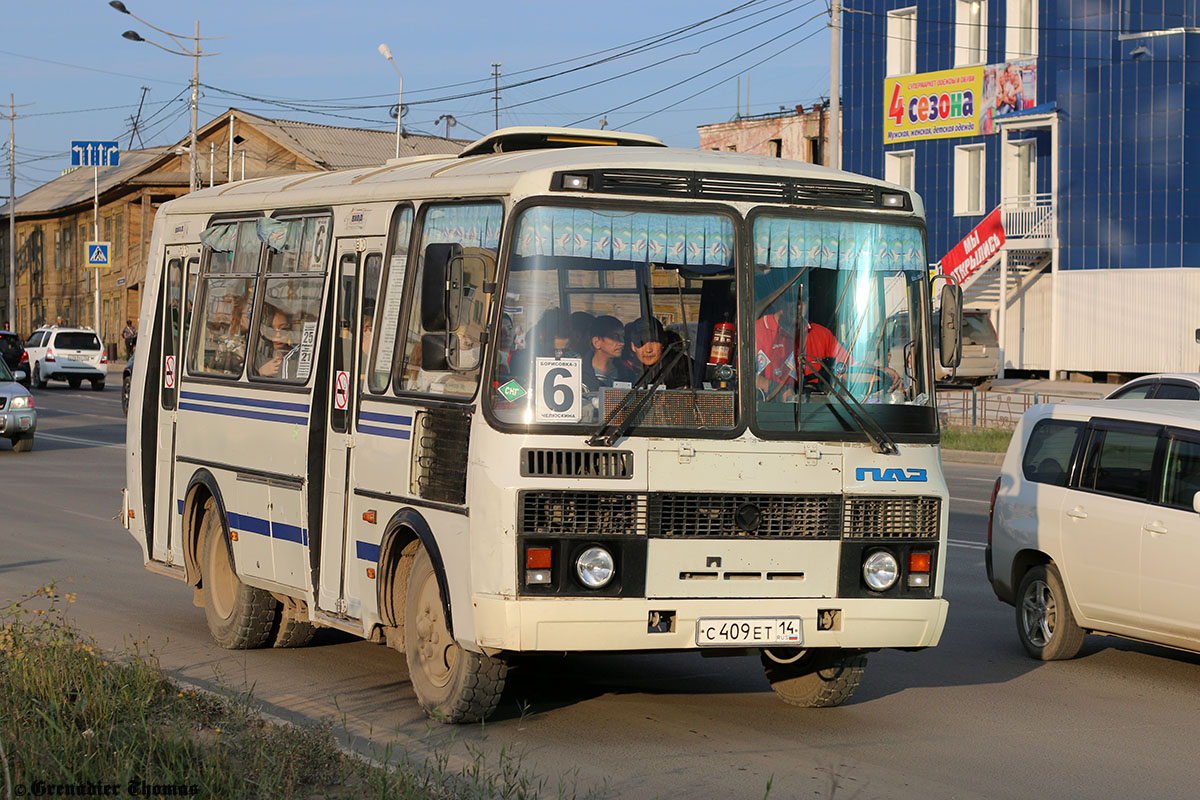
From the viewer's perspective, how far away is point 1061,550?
10.8 metres

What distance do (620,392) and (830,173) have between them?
1678mm

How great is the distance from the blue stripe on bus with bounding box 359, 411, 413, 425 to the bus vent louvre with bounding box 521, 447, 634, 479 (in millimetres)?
1095

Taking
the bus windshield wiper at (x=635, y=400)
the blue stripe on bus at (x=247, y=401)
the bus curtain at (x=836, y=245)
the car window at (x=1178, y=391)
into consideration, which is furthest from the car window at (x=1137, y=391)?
the bus windshield wiper at (x=635, y=400)

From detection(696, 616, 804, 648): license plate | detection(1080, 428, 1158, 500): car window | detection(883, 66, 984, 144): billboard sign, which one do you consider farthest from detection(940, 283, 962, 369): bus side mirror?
detection(883, 66, 984, 144): billboard sign

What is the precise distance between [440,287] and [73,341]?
4660 cm

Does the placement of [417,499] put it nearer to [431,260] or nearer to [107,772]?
[431,260]

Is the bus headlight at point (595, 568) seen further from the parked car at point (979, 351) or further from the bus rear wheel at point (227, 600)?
the parked car at point (979, 351)

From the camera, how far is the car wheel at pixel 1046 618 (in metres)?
10.8

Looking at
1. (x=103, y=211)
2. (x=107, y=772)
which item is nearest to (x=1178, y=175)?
(x=107, y=772)

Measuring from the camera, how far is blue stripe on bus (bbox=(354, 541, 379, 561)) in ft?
29.4

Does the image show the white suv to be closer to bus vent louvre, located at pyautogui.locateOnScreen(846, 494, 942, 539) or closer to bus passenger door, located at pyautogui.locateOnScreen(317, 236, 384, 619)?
bus passenger door, located at pyautogui.locateOnScreen(317, 236, 384, 619)

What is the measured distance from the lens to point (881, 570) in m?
8.23

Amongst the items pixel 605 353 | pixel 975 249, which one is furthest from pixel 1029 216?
pixel 605 353

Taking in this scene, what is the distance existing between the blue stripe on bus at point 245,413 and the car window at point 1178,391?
10.8 m
